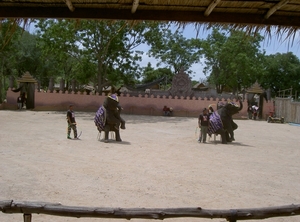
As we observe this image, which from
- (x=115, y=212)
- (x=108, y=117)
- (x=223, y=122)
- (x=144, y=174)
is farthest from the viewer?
(x=223, y=122)

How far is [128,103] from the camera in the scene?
26234 millimetres

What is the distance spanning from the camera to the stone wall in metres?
25.7

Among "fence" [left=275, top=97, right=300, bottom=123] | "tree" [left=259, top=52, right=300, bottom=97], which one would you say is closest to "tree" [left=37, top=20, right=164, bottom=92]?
"fence" [left=275, top=97, right=300, bottom=123]

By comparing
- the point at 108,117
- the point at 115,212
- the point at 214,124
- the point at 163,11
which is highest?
the point at 163,11

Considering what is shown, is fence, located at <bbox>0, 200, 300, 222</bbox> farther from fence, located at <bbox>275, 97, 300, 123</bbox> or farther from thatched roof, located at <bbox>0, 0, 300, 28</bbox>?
fence, located at <bbox>275, 97, 300, 123</bbox>

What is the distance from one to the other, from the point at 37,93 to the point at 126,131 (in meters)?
12.4

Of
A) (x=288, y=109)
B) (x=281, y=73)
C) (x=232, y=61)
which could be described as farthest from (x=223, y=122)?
(x=281, y=73)

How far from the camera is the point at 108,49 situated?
84.5ft

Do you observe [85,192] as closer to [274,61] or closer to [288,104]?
[288,104]

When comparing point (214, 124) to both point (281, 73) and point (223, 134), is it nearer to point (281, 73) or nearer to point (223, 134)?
point (223, 134)

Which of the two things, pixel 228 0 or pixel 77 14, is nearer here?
pixel 228 0

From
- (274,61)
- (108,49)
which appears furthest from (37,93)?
(274,61)

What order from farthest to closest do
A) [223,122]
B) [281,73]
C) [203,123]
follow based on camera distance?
1. [281,73]
2. [223,122]
3. [203,123]

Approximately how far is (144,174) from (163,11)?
4485 mm
